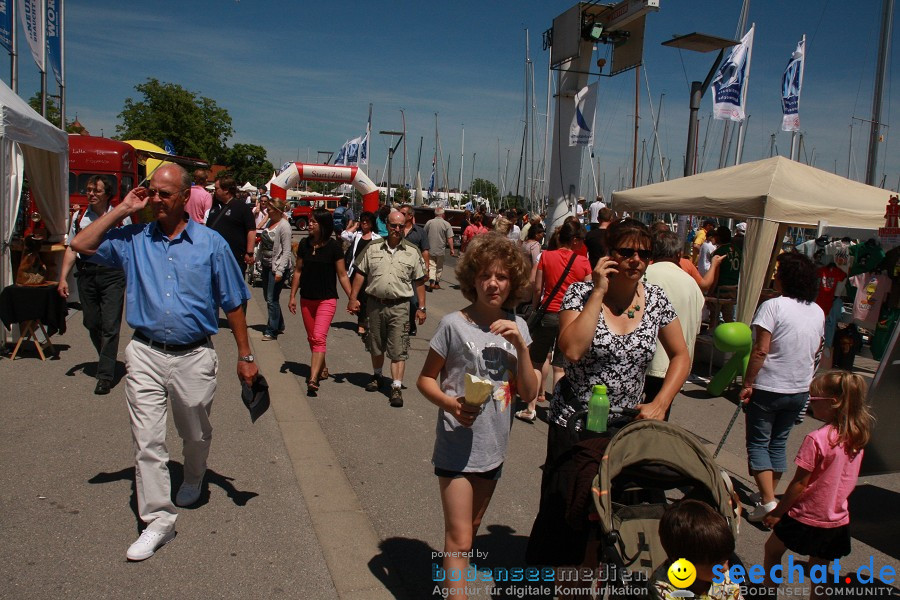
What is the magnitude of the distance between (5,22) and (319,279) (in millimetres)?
7821

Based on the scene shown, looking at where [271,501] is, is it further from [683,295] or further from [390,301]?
[683,295]

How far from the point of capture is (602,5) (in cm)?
1566

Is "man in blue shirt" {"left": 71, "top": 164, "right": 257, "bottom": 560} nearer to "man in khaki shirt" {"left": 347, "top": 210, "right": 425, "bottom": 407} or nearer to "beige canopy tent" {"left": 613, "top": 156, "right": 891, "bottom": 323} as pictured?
"man in khaki shirt" {"left": 347, "top": 210, "right": 425, "bottom": 407}

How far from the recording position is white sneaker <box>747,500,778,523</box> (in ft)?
15.7

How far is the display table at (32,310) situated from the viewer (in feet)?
25.5

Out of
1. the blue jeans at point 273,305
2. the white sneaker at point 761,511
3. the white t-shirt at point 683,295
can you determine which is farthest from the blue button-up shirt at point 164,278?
the blue jeans at point 273,305

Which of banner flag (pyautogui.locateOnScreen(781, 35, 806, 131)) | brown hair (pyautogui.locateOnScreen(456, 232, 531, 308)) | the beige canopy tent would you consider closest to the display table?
brown hair (pyautogui.locateOnScreen(456, 232, 531, 308))

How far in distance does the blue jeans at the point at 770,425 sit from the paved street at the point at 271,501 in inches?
19.0

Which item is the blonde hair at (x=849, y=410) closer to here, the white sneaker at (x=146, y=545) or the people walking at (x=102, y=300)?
the white sneaker at (x=146, y=545)

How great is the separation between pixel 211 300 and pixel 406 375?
4.64 metres

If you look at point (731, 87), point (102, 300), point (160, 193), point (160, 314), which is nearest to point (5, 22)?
point (102, 300)

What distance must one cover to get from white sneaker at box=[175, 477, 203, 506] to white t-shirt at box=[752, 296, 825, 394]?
378 centimetres

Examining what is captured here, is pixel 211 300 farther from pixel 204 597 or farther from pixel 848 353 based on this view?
pixel 848 353

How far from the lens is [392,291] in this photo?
704 cm
